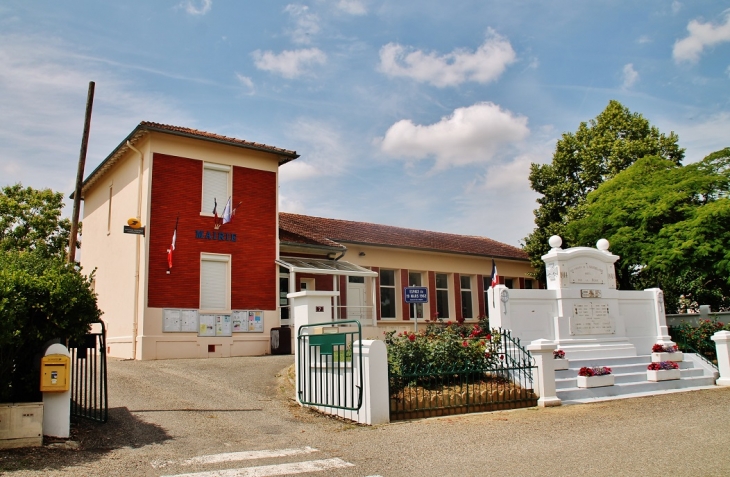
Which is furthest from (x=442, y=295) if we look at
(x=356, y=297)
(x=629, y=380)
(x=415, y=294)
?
(x=629, y=380)

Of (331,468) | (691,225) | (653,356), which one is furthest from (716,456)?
(691,225)

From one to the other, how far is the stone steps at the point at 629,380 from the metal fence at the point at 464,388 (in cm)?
111

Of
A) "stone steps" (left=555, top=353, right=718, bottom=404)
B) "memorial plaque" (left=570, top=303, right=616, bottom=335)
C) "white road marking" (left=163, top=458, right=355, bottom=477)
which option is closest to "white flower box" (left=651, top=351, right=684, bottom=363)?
"stone steps" (left=555, top=353, right=718, bottom=404)

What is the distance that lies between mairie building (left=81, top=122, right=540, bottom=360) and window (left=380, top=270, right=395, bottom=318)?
161cm

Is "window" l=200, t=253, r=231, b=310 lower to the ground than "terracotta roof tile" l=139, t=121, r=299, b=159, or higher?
lower

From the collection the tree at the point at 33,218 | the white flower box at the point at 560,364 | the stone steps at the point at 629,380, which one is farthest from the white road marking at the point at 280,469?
the tree at the point at 33,218

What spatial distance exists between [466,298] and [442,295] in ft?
5.05

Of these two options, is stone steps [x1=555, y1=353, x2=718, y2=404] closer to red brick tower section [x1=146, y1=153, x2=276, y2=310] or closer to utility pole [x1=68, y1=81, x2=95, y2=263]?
red brick tower section [x1=146, y1=153, x2=276, y2=310]

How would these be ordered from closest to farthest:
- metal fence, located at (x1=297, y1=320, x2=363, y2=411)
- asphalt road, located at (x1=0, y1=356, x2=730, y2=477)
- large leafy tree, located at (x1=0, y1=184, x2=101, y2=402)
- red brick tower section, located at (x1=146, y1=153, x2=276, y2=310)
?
asphalt road, located at (x1=0, y1=356, x2=730, y2=477) → large leafy tree, located at (x1=0, y1=184, x2=101, y2=402) → metal fence, located at (x1=297, y1=320, x2=363, y2=411) → red brick tower section, located at (x1=146, y1=153, x2=276, y2=310)

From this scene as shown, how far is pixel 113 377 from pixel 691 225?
15.2 metres

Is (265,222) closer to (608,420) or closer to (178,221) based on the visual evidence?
(178,221)

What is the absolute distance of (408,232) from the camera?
29.2m

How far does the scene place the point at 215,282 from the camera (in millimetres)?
18969

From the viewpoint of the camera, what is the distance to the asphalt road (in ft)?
21.3
